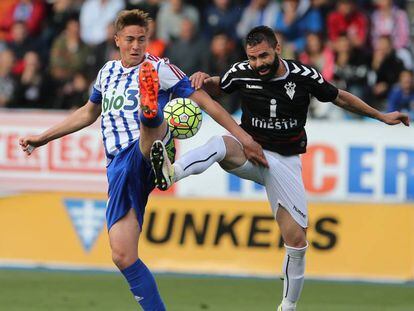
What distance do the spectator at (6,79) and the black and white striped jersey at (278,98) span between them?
24.6 feet

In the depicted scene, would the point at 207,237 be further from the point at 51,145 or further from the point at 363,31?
the point at 363,31

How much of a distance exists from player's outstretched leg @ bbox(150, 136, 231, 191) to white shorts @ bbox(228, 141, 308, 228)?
29 centimetres

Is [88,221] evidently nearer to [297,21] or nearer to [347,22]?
[297,21]

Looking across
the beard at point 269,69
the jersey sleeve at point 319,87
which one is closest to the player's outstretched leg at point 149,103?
the beard at point 269,69

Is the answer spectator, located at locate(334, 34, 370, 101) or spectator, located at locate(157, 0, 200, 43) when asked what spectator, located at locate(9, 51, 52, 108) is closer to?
spectator, located at locate(157, 0, 200, 43)

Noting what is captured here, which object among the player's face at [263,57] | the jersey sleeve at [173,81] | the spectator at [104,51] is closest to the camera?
the jersey sleeve at [173,81]

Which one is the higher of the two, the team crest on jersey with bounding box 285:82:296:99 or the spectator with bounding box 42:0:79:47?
the spectator with bounding box 42:0:79:47

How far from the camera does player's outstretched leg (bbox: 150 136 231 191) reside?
7.73 metres

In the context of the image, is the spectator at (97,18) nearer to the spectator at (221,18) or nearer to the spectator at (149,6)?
the spectator at (149,6)

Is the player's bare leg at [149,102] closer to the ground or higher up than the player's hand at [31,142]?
higher up

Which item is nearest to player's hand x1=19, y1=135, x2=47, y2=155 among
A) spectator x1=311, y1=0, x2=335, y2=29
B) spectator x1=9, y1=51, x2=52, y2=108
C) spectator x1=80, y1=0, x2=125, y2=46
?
spectator x1=9, y1=51, x2=52, y2=108

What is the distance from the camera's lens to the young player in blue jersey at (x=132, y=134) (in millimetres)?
7820

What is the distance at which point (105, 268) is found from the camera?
1280cm

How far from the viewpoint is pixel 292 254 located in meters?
8.91
